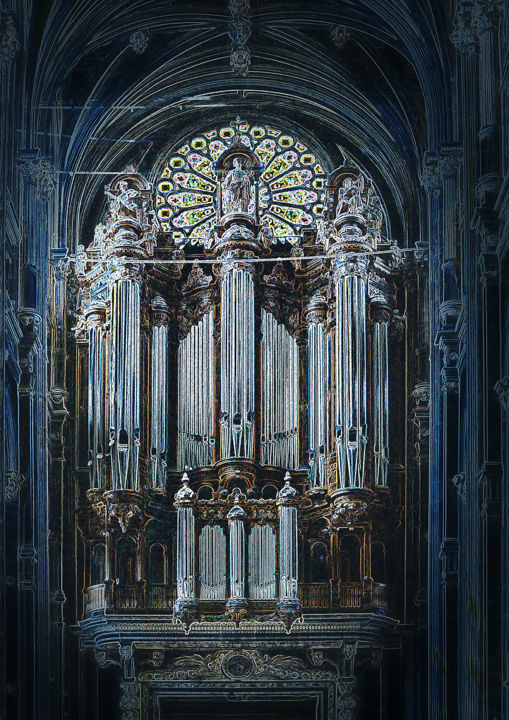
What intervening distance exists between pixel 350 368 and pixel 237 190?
3.51 meters

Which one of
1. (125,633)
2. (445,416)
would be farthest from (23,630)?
(445,416)

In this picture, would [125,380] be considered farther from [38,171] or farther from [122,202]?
[38,171]

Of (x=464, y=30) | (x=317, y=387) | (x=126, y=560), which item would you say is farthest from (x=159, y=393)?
(x=464, y=30)

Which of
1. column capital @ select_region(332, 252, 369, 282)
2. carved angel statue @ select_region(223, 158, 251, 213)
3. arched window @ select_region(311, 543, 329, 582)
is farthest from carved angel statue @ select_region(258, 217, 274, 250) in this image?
arched window @ select_region(311, 543, 329, 582)

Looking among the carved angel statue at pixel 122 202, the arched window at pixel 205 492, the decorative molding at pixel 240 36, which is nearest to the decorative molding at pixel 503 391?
the arched window at pixel 205 492

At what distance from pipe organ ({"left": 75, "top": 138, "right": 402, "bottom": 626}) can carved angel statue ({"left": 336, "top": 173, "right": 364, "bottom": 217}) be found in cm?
2

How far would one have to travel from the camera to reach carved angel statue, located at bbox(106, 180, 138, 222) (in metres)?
32.6

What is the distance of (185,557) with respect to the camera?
3075 centimetres

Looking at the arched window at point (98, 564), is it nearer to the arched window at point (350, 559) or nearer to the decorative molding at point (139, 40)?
the arched window at point (350, 559)

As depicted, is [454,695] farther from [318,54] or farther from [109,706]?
[318,54]

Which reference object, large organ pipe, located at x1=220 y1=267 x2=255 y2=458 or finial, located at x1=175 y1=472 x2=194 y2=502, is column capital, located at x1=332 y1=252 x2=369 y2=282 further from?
finial, located at x1=175 y1=472 x2=194 y2=502

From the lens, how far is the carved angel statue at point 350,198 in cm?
3241

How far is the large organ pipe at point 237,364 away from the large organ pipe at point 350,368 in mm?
1319

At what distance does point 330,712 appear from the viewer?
30109mm
